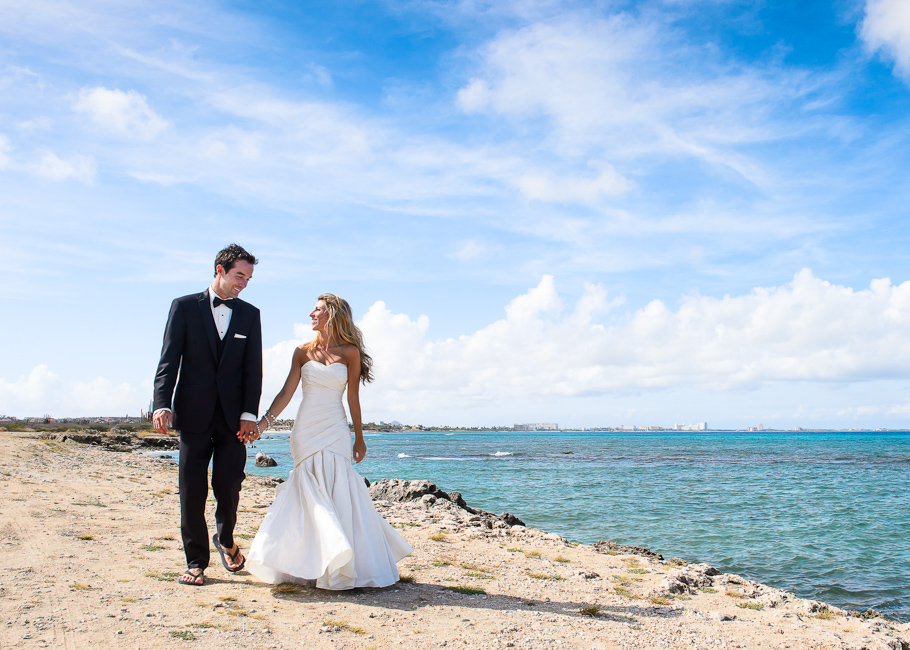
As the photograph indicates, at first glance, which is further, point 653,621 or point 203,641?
point 653,621

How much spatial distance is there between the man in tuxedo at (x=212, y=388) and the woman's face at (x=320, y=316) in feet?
1.76

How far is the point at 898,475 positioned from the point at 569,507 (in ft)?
95.2

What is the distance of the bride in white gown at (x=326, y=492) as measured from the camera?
198 inches

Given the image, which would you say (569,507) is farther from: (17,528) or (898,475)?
(898,475)

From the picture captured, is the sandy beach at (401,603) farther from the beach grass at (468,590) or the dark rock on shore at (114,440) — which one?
the dark rock on shore at (114,440)

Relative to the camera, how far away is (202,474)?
17.1 ft

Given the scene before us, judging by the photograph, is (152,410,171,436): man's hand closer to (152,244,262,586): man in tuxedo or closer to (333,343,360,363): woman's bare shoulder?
(152,244,262,586): man in tuxedo

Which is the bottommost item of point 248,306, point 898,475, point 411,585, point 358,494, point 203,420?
point 898,475

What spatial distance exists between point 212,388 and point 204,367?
20 centimetres

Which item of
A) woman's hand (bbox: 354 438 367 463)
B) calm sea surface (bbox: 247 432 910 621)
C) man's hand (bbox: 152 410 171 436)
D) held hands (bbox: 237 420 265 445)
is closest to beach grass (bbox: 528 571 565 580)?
woman's hand (bbox: 354 438 367 463)

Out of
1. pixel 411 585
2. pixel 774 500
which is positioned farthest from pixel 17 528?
pixel 774 500

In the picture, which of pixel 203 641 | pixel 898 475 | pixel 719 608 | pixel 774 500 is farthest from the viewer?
pixel 898 475

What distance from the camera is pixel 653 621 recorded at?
17.3 feet

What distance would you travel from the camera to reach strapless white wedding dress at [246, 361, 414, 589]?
197 inches
